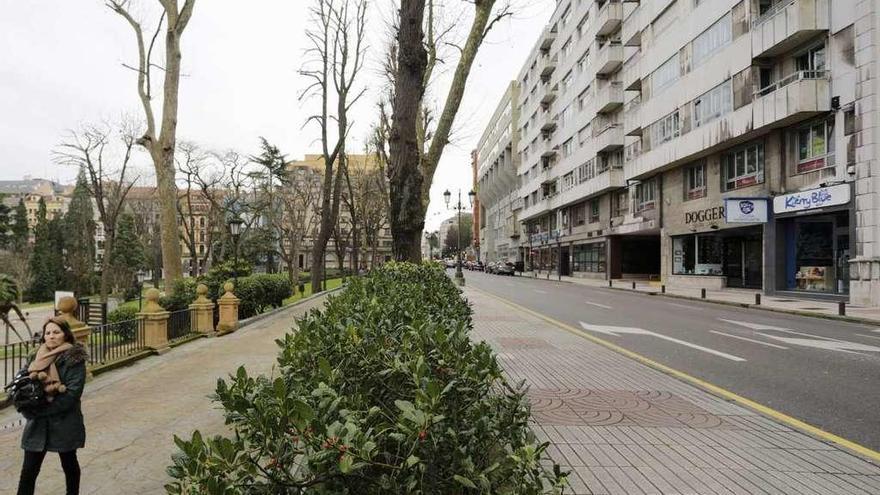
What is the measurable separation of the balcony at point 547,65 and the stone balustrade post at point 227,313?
51410 millimetres

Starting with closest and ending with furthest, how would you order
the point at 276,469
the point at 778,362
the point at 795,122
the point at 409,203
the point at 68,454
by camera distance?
the point at 276,469
the point at 68,454
the point at 778,362
the point at 409,203
the point at 795,122

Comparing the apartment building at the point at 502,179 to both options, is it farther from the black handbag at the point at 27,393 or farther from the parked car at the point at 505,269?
the black handbag at the point at 27,393

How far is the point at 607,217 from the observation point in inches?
1764

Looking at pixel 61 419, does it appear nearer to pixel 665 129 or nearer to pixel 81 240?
pixel 665 129

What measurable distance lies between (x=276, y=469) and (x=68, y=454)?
11.3 ft

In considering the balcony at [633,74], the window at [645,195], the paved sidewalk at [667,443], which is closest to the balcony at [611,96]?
the balcony at [633,74]

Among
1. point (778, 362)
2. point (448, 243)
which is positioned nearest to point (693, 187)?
point (778, 362)

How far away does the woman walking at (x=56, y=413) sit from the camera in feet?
12.7

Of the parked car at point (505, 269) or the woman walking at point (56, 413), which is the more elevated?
the woman walking at point (56, 413)

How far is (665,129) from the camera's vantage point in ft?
107

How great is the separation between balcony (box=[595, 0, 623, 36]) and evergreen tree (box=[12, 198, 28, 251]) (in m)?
65.0

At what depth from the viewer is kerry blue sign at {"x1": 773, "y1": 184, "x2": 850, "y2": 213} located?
1992 cm

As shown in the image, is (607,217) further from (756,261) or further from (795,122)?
(795,122)

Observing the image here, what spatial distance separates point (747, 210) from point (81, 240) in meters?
57.8
